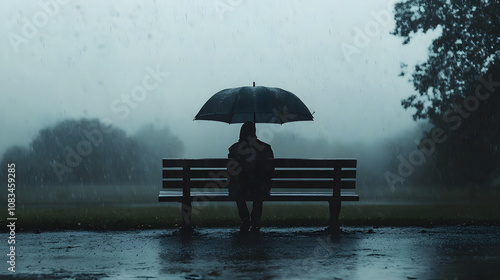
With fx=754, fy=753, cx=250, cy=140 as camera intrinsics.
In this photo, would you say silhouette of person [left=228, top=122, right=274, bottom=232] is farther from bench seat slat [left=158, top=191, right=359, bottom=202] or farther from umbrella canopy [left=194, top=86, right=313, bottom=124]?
umbrella canopy [left=194, top=86, right=313, bottom=124]

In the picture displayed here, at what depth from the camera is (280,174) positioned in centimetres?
1112

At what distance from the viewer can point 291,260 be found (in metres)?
7.76

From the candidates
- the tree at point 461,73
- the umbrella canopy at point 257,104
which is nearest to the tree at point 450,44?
the tree at point 461,73

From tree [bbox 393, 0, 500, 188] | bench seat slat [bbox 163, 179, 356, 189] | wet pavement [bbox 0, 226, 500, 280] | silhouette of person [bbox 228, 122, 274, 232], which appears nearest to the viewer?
wet pavement [bbox 0, 226, 500, 280]

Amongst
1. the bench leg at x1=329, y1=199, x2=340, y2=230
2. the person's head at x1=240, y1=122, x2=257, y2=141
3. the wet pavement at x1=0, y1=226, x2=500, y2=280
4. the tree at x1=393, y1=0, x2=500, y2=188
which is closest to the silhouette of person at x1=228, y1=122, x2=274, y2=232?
the person's head at x1=240, y1=122, x2=257, y2=141

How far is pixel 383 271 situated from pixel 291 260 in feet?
3.55

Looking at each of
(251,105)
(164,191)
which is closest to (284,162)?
(251,105)

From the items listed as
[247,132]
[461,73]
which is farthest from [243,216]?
[461,73]

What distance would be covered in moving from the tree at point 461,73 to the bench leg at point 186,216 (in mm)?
16634

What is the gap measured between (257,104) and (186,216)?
1.96m

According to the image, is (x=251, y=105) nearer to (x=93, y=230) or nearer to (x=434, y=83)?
(x=93, y=230)

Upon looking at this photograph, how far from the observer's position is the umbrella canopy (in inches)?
440

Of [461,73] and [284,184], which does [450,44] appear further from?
[284,184]

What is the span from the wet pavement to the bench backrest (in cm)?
69
